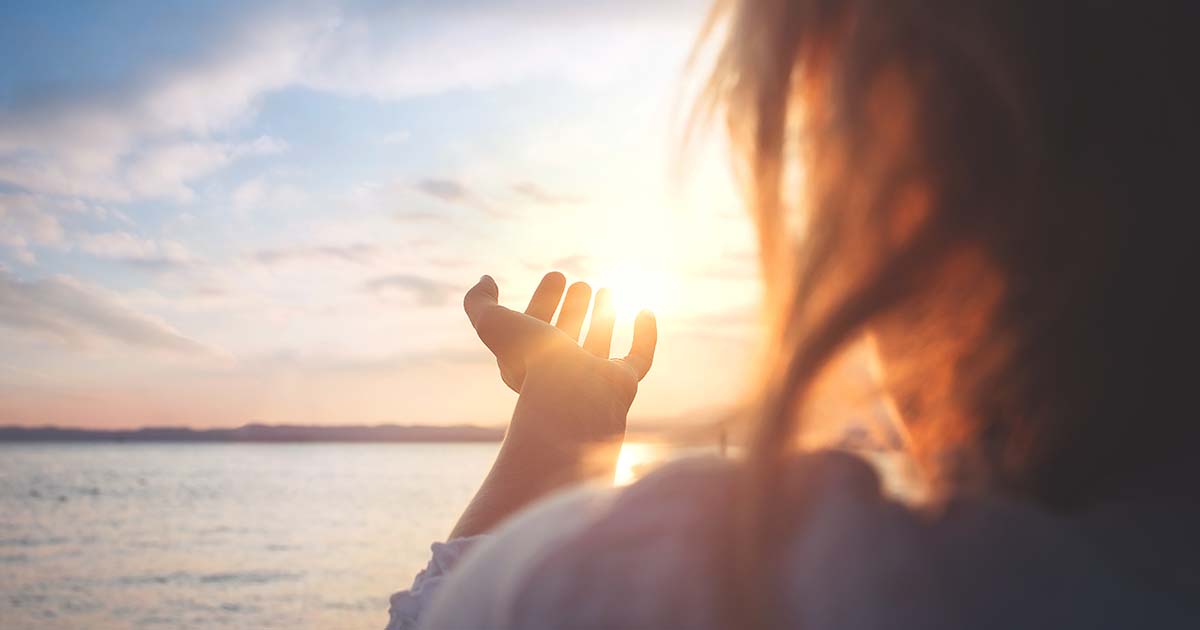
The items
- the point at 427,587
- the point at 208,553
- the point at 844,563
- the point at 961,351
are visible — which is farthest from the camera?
the point at 208,553

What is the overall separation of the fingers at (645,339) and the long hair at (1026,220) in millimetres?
1342

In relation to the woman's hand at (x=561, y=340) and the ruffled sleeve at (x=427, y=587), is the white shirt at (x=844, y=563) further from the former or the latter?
the woman's hand at (x=561, y=340)

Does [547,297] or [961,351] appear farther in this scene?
[547,297]

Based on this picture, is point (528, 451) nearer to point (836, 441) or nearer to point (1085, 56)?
point (836, 441)

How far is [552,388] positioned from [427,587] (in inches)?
18.1

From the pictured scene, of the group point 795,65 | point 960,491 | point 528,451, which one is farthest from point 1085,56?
point 528,451

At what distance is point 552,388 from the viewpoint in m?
1.74

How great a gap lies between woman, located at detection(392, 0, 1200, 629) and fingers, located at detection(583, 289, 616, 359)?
1.29 meters

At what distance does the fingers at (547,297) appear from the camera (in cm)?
201

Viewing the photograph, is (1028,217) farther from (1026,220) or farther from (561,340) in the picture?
(561,340)

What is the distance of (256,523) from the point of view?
1158 inches

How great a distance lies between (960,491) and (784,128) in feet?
1.01

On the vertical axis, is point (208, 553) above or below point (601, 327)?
below

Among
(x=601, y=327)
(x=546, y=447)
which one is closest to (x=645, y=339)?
(x=601, y=327)
